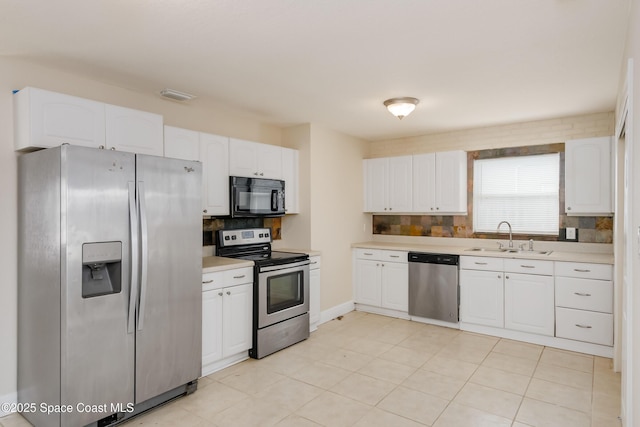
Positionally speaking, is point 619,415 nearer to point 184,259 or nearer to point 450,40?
point 450,40

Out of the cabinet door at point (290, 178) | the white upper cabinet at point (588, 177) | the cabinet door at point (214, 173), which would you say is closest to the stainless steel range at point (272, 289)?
the cabinet door at point (214, 173)

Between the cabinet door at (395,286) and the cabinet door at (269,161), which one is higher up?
the cabinet door at (269,161)

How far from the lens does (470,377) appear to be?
3.29 m

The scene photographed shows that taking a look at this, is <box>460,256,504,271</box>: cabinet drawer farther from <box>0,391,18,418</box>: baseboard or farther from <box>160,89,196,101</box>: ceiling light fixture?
<box>0,391,18,418</box>: baseboard

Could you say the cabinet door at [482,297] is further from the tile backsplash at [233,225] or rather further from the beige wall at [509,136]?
the tile backsplash at [233,225]

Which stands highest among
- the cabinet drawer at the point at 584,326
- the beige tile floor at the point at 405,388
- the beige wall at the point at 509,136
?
the beige wall at the point at 509,136

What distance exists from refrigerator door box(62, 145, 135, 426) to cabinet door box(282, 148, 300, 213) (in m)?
2.17

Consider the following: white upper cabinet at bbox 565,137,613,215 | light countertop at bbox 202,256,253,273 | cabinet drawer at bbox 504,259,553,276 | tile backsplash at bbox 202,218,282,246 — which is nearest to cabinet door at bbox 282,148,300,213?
tile backsplash at bbox 202,218,282,246

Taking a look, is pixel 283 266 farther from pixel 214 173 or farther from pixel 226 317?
pixel 214 173

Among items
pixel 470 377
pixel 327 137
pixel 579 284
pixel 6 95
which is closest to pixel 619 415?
pixel 470 377

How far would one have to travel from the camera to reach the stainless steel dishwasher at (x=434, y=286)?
4.59 meters

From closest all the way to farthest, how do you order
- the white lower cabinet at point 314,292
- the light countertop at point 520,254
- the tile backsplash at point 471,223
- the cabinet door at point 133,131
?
the cabinet door at point 133,131, the light countertop at point 520,254, the tile backsplash at point 471,223, the white lower cabinet at point 314,292

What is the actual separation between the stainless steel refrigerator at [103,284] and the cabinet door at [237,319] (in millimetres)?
458

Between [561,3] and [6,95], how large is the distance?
360 cm
